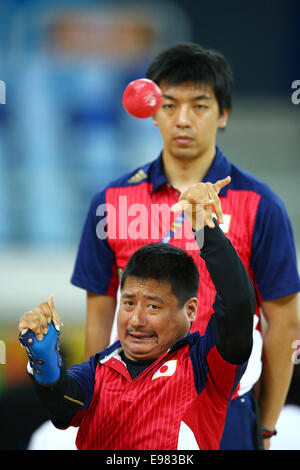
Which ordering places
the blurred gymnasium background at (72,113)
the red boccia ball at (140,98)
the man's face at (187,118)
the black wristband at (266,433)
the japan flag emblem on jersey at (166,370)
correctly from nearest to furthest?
the japan flag emblem on jersey at (166,370) → the red boccia ball at (140,98) → the man's face at (187,118) → the black wristband at (266,433) → the blurred gymnasium background at (72,113)

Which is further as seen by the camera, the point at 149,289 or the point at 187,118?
the point at 187,118

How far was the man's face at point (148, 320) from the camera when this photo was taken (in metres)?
1.97

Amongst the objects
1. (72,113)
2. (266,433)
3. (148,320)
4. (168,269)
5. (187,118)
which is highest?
(72,113)

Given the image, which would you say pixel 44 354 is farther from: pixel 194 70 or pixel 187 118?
pixel 194 70

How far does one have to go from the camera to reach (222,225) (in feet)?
7.68

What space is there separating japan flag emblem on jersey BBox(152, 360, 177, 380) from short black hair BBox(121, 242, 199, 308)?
145 mm

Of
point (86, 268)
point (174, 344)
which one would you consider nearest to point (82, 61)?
point (86, 268)

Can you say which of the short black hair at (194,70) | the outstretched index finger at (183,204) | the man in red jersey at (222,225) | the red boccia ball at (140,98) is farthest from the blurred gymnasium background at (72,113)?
the outstretched index finger at (183,204)

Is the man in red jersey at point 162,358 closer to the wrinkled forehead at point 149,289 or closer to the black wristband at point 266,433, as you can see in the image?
the wrinkled forehead at point 149,289

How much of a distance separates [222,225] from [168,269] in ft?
1.18

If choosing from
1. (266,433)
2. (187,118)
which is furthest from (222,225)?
(266,433)

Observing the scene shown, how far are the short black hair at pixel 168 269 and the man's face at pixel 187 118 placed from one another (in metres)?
0.38

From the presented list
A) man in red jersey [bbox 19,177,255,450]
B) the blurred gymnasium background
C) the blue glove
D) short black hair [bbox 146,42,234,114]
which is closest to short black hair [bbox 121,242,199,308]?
man in red jersey [bbox 19,177,255,450]
